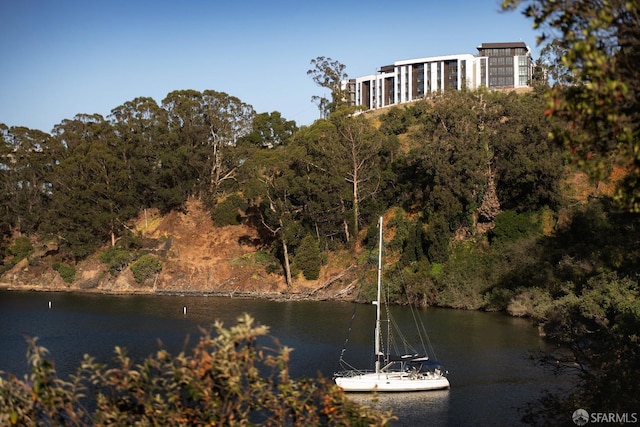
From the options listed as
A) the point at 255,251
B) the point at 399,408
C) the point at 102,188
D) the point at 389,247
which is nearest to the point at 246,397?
the point at 399,408

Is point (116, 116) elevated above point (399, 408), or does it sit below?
above

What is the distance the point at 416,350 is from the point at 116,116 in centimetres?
4344

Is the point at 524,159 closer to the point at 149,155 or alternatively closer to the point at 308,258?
the point at 308,258

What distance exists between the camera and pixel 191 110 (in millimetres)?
66125

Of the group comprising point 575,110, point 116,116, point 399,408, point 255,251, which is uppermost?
point 116,116

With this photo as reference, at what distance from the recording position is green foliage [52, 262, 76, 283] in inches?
2399

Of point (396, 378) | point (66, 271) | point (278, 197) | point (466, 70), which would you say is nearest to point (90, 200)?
point (66, 271)

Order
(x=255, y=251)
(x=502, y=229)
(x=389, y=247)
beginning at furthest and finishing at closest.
A: (x=255, y=251), (x=389, y=247), (x=502, y=229)

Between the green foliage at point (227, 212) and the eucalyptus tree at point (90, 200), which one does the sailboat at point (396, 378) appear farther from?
the eucalyptus tree at point (90, 200)

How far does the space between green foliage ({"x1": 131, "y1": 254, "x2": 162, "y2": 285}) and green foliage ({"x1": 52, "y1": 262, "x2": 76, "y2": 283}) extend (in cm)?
509

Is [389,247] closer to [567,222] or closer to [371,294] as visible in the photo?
[371,294]

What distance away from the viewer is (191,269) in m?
59.6

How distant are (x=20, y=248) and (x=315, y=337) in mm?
35349

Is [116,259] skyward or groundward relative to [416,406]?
skyward
